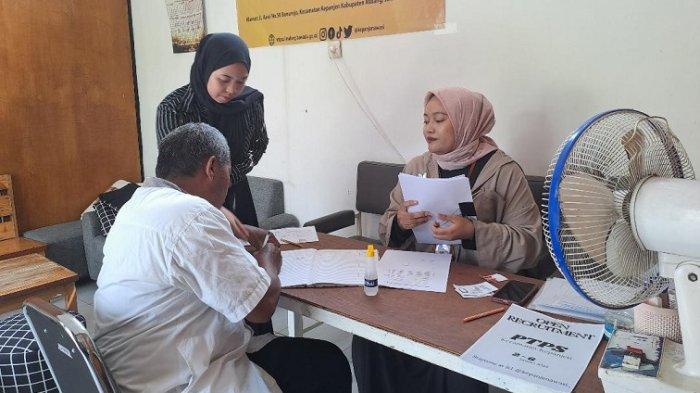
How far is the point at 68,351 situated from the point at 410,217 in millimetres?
1019

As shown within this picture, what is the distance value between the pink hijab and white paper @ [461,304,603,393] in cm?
74

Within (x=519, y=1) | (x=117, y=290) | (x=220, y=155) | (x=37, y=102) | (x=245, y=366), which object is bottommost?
(x=245, y=366)

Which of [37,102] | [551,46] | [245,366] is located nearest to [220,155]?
[245,366]

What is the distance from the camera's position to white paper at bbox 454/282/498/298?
4.44 feet

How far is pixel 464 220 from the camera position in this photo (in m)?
1.57

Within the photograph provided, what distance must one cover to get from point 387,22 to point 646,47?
116cm

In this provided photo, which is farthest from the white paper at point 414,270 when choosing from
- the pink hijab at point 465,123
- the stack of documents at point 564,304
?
the pink hijab at point 465,123

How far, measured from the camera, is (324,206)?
3.12 meters

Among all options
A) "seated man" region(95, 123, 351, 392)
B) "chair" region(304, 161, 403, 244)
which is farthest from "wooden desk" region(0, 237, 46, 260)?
"seated man" region(95, 123, 351, 392)

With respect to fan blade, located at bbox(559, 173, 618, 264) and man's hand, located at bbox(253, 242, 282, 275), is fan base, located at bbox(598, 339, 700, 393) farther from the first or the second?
man's hand, located at bbox(253, 242, 282, 275)

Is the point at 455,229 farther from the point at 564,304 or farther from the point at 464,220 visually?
the point at 564,304

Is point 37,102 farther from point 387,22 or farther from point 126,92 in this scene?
point 387,22

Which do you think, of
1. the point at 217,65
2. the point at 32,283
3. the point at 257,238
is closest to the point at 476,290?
the point at 257,238

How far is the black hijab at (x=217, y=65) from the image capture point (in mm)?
1990
